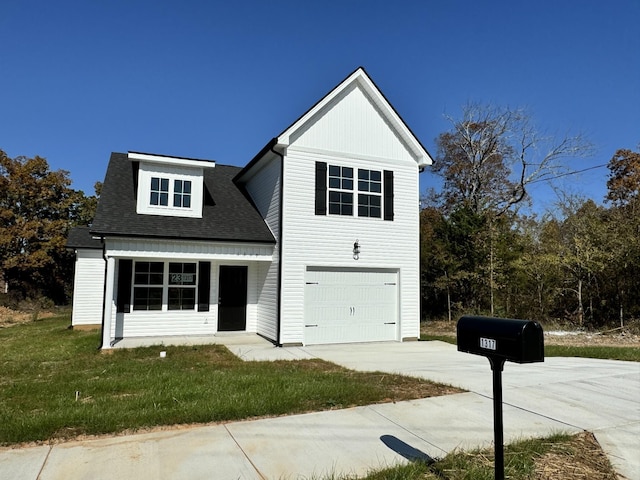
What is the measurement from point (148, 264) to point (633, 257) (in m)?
16.2

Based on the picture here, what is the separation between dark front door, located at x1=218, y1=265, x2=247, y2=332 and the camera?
43.8 ft

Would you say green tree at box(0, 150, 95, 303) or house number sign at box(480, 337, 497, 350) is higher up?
green tree at box(0, 150, 95, 303)

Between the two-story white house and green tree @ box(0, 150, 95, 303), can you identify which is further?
green tree @ box(0, 150, 95, 303)

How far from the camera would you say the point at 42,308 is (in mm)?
25969

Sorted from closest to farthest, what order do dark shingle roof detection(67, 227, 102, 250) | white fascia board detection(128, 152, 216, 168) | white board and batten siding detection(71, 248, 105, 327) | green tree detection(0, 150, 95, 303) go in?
white fascia board detection(128, 152, 216, 168), white board and batten siding detection(71, 248, 105, 327), dark shingle roof detection(67, 227, 102, 250), green tree detection(0, 150, 95, 303)

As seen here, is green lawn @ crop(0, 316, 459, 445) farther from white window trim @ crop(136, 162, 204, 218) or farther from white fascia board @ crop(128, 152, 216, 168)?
white fascia board @ crop(128, 152, 216, 168)

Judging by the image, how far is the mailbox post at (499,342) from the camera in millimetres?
2771

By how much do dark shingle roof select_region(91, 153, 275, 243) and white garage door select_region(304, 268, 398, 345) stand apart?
212 centimetres

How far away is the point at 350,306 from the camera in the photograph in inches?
488

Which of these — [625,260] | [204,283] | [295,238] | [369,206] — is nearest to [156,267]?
[204,283]

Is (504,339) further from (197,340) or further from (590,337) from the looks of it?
(590,337)

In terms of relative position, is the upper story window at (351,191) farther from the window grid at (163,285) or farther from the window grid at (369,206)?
the window grid at (163,285)

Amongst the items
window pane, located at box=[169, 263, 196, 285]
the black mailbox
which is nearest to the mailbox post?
the black mailbox

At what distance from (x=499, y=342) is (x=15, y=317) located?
25.7 m
